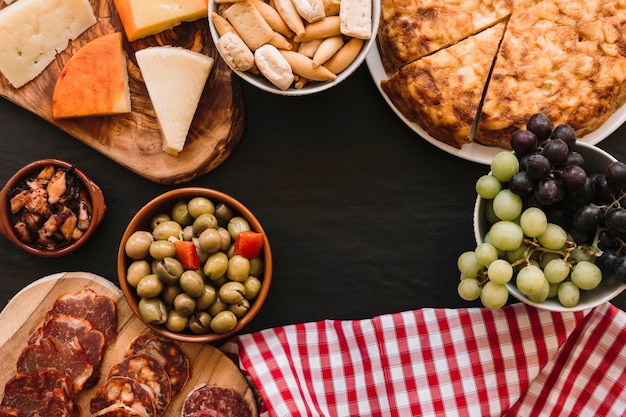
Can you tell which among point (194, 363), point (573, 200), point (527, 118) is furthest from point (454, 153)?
point (194, 363)

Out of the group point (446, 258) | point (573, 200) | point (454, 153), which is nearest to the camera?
point (573, 200)

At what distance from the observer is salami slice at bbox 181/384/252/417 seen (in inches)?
78.3

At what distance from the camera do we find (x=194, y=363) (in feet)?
6.73

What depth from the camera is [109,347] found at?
207cm

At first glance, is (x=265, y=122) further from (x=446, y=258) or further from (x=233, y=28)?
(x=446, y=258)

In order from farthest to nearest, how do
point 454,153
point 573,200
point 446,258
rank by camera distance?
point 446,258 → point 454,153 → point 573,200

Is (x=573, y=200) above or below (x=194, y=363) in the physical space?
above

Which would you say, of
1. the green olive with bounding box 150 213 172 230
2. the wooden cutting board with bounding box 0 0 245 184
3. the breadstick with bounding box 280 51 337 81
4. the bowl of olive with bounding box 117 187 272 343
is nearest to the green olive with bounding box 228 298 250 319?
the bowl of olive with bounding box 117 187 272 343

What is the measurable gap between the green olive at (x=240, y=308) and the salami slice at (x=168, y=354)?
0.24 metres

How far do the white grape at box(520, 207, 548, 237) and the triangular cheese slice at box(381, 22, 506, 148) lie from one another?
1.05ft

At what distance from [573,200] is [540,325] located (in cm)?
49

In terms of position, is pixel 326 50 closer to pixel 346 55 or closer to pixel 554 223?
pixel 346 55

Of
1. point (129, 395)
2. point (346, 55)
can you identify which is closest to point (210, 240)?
point (129, 395)

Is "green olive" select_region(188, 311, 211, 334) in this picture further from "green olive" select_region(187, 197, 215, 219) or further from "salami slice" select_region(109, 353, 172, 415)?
"green olive" select_region(187, 197, 215, 219)
